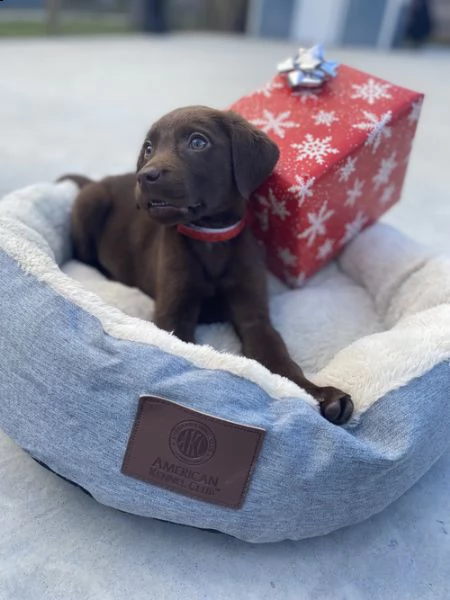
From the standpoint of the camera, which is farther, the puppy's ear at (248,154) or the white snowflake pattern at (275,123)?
the white snowflake pattern at (275,123)

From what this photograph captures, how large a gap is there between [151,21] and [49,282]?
3.31m

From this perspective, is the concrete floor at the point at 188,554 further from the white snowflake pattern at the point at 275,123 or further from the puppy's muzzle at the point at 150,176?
the white snowflake pattern at the point at 275,123

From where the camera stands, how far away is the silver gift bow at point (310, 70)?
1454 mm

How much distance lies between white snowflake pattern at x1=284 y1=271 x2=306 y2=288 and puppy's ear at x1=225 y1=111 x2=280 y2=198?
1.03 feet

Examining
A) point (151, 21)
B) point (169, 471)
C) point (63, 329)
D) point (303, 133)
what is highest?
point (303, 133)

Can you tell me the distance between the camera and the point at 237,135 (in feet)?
3.81

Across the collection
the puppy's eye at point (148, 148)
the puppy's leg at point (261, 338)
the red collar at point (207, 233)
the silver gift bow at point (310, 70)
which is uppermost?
the silver gift bow at point (310, 70)

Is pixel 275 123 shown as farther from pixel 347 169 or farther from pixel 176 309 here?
pixel 176 309


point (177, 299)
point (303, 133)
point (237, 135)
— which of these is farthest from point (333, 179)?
point (177, 299)

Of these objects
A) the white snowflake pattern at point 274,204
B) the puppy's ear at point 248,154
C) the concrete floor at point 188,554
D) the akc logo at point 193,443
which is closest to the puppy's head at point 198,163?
the puppy's ear at point 248,154

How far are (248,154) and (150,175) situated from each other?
199 millimetres

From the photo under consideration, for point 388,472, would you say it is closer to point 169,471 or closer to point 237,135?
point 169,471

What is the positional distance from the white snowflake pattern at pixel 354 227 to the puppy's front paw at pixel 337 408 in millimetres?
557

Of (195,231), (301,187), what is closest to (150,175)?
(195,231)
